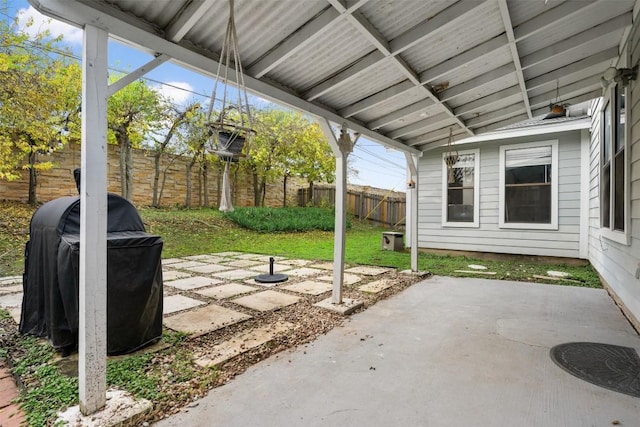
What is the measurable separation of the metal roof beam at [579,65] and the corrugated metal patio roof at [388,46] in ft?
0.04

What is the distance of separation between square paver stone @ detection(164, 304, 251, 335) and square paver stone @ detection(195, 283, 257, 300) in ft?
1.53

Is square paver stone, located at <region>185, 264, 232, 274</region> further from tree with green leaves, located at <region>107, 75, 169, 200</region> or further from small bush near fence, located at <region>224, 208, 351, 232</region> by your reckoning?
tree with green leaves, located at <region>107, 75, 169, 200</region>

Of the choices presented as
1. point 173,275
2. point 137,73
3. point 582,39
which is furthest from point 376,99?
point 173,275

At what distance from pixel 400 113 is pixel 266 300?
2651 mm

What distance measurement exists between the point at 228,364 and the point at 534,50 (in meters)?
3.65

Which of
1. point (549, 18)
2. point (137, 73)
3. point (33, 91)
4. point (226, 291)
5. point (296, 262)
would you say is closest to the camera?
point (137, 73)

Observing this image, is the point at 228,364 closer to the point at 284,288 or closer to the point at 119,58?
the point at 284,288

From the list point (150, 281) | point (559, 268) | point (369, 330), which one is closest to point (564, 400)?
point (369, 330)

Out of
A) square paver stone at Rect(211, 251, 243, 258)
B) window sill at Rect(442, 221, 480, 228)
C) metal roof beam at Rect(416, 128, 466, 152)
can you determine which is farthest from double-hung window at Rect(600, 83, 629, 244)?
square paver stone at Rect(211, 251, 243, 258)

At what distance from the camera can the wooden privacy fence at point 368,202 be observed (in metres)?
13.3

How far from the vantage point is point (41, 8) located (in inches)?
58.8

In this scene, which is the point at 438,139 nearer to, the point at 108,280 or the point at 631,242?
the point at 631,242

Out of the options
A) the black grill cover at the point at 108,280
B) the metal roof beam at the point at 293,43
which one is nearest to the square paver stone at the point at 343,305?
the black grill cover at the point at 108,280

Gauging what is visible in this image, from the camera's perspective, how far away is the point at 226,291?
4086 millimetres
